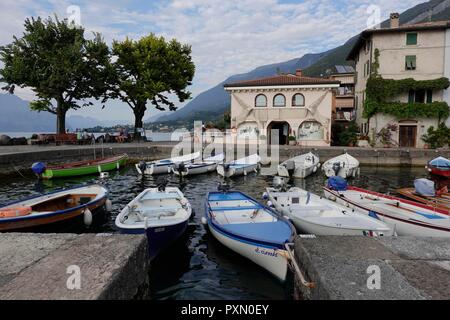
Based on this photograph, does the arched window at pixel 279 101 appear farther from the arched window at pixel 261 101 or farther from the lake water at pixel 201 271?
the lake water at pixel 201 271

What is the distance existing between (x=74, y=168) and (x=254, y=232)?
18.0 m

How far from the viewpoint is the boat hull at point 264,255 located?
6789 mm

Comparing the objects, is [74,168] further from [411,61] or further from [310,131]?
[411,61]

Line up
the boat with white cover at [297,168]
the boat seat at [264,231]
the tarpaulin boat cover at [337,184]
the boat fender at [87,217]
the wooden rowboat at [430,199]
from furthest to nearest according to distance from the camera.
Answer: the boat with white cover at [297,168] → the tarpaulin boat cover at [337,184] → the wooden rowboat at [430,199] → the boat fender at [87,217] → the boat seat at [264,231]

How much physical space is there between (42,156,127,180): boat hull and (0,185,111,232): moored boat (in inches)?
369

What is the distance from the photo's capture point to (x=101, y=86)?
35781 millimetres

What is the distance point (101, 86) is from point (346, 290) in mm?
37335

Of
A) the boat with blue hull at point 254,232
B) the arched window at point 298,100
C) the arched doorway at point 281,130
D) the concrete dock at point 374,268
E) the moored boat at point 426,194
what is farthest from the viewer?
the arched doorway at point 281,130

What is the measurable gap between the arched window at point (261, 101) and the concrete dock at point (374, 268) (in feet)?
103

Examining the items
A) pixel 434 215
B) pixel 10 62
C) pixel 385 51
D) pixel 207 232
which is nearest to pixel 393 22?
pixel 385 51

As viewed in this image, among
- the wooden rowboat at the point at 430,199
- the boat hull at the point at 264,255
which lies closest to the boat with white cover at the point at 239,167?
the wooden rowboat at the point at 430,199

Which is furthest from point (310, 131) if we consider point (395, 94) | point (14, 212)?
point (14, 212)

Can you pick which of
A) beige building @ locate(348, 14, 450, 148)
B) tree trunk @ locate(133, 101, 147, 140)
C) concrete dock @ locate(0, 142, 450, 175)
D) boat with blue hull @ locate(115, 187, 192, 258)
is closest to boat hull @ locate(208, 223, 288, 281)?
boat with blue hull @ locate(115, 187, 192, 258)

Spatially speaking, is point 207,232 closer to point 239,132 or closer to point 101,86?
point 239,132
